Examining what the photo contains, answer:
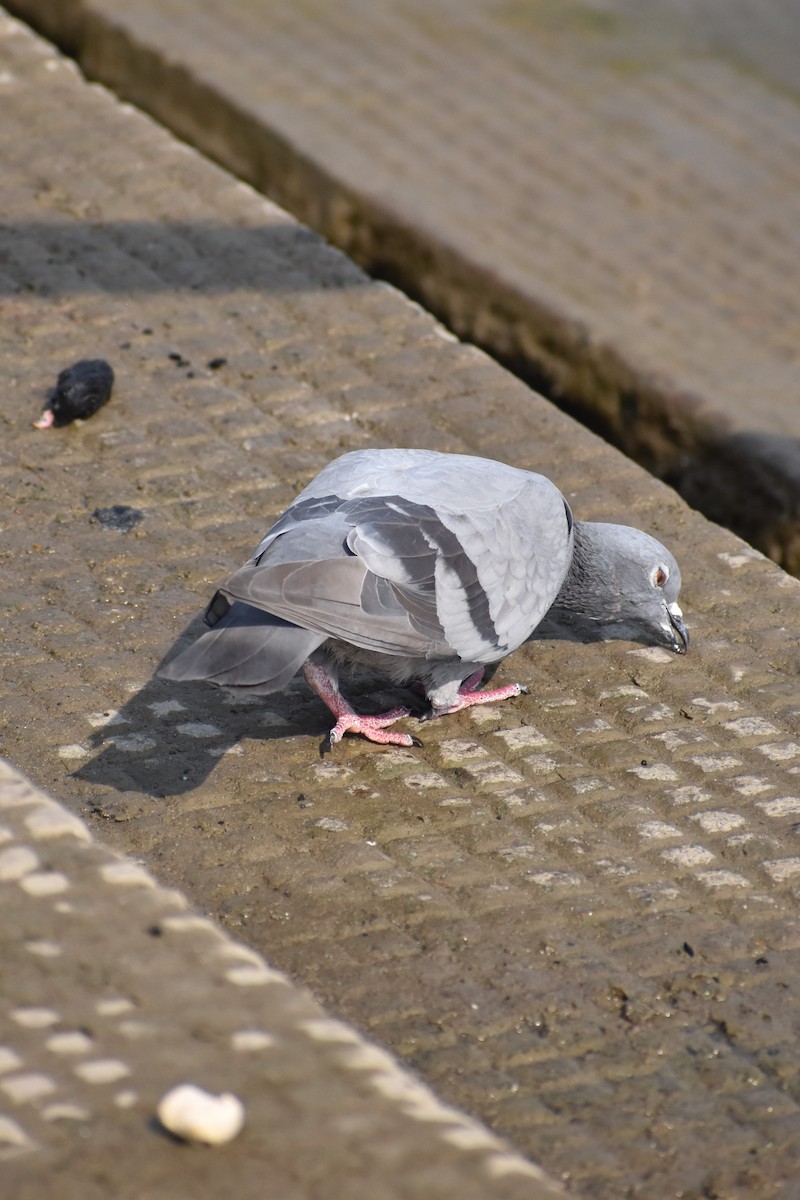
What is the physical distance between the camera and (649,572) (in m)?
4.34

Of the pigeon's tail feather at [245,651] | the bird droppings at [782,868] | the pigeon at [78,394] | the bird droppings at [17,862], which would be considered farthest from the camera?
the pigeon at [78,394]

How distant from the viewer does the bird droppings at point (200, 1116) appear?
91.7 inches

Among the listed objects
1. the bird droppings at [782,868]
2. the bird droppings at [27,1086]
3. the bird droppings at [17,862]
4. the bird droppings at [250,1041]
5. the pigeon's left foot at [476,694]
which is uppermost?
the bird droppings at [782,868]

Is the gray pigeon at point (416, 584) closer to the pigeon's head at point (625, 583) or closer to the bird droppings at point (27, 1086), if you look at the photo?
the pigeon's head at point (625, 583)

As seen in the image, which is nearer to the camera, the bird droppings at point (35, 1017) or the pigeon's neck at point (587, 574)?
the bird droppings at point (35, 1017)

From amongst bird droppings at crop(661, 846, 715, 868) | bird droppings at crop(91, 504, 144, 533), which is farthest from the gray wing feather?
bird droppings at crop(91, 504, 144, 533)

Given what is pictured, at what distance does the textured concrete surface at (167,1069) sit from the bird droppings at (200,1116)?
0.11 feet

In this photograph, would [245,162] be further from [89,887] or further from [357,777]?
[89,887]

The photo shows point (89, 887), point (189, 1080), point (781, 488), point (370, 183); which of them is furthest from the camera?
point (370, 183)

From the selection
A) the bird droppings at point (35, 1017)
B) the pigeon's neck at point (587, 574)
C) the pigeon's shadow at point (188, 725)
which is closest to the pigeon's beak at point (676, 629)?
the pigeon's neck at point (587, 574)

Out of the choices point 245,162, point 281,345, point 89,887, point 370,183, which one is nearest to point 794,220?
point 370,183

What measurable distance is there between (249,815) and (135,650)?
0.78 meters

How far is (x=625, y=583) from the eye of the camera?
4324mm

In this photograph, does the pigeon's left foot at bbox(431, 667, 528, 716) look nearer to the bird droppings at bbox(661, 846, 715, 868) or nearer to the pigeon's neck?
the pigeon's neck
